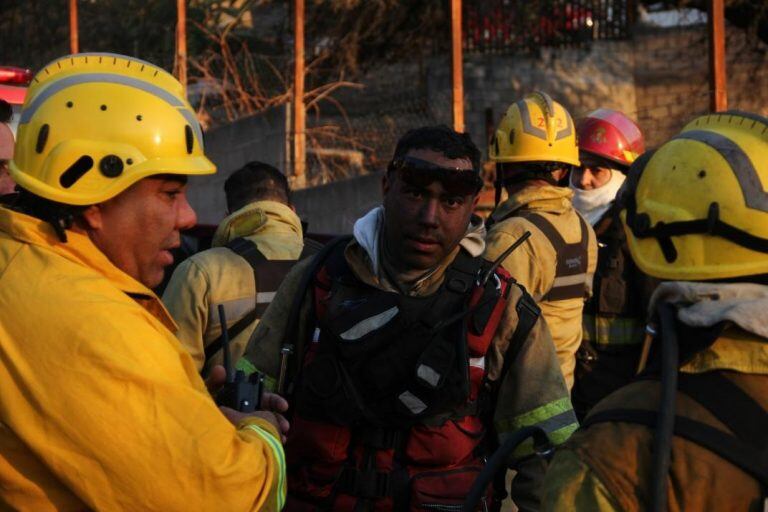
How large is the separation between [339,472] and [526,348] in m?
0.67

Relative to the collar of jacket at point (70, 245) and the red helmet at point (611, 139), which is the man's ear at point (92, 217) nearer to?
the collar of jacket at point (70, 245)

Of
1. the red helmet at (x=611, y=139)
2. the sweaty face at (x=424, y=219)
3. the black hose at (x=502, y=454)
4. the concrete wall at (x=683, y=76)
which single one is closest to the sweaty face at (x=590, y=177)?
the red helmet at (x=611, y=139)

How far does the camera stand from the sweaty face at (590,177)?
6.20 meters

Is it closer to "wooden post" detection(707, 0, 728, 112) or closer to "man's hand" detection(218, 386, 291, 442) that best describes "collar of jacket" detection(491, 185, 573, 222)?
"man's hand" detection(218, 386, 291, 442)

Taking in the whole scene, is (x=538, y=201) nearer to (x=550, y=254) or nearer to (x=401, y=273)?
(x=550, y=254)

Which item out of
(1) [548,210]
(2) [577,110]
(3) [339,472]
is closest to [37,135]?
(3) [339,472]

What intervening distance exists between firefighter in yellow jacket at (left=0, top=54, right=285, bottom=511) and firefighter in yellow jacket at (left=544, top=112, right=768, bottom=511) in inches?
28.6

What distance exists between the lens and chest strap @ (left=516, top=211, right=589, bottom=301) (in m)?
4.59

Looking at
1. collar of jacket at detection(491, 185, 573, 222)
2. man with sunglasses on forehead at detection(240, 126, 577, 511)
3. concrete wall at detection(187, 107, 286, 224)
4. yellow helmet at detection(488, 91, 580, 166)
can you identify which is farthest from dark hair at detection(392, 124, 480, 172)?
concrete wall at detection(187, 107, 286, 224)

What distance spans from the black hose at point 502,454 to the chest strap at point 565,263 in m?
2.16

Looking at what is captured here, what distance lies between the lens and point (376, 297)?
3.23 metres

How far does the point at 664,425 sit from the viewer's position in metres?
1.93

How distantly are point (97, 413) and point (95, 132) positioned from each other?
66cm

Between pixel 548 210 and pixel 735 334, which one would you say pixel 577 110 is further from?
pixel 735 334
